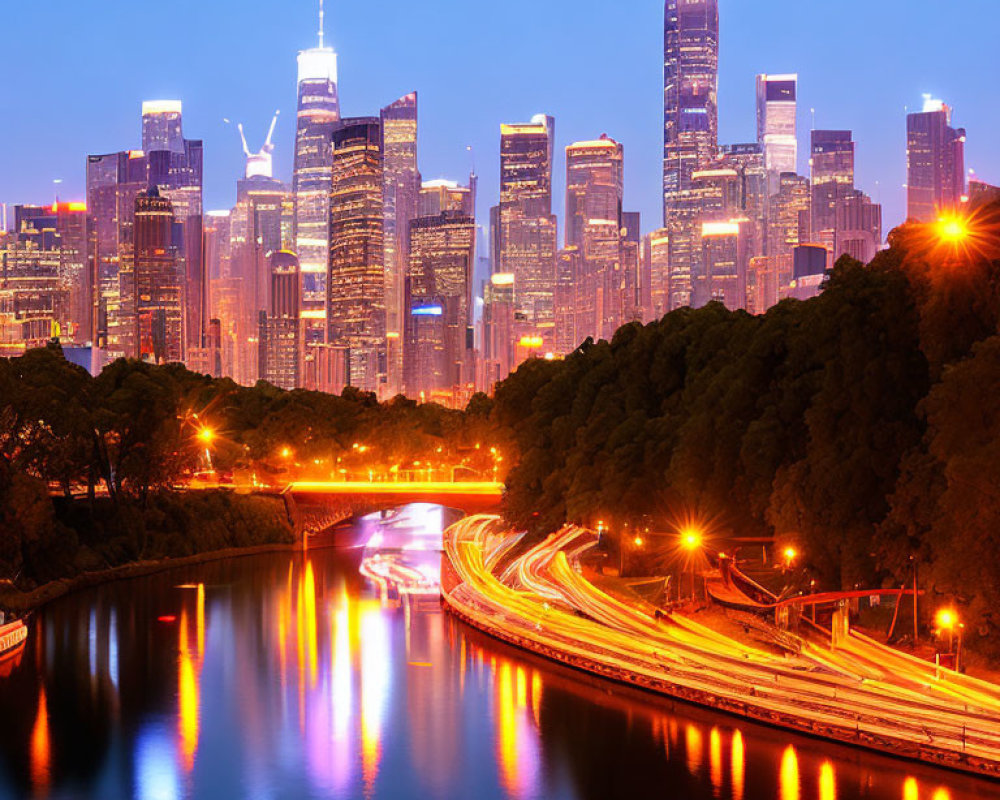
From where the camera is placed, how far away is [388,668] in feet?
211

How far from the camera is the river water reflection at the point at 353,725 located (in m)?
46.0

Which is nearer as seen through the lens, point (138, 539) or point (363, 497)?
point (138, 539)

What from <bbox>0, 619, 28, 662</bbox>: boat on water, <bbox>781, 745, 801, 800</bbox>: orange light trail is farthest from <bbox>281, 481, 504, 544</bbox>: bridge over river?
<bbox>781, 745, 801, 800</bbox>: orange light trail

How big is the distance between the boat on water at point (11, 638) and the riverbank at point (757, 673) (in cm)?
2127

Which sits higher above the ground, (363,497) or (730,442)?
(730,442)

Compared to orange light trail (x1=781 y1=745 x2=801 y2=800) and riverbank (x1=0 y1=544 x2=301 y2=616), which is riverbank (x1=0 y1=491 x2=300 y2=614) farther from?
orange light trail (x1=781 y1=745 x2=801 y2=800)

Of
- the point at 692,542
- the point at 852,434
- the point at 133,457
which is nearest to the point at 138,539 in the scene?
the point at 133,457

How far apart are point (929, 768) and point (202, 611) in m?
45.4

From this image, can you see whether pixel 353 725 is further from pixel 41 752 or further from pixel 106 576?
pixel 106 576

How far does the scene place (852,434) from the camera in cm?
5553

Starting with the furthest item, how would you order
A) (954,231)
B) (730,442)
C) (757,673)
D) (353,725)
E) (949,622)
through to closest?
(730,442) → (353,725) → (757,673) → (954,231) → (949,622)

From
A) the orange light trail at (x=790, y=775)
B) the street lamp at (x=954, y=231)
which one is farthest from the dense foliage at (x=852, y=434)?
the orange light trail at (x=790, y=775)

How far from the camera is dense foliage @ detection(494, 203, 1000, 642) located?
47500 mm

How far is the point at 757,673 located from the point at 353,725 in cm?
1489
